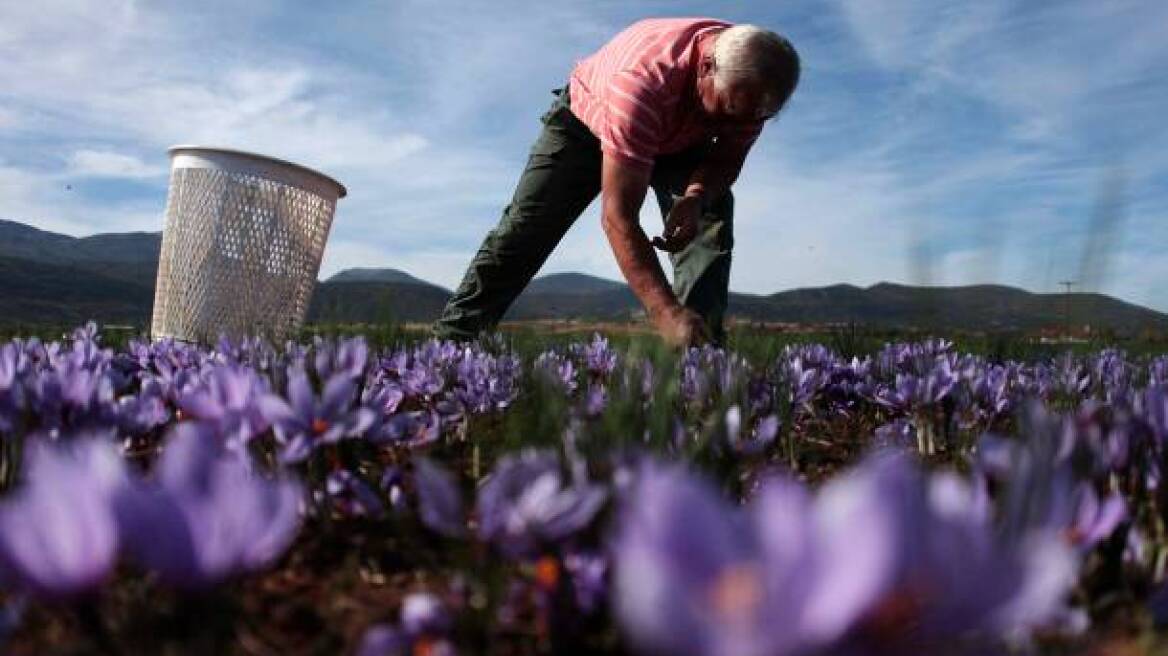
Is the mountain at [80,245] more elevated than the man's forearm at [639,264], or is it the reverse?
the mountain at [80,245]

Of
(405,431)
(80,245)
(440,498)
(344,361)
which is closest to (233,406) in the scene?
(405,431)

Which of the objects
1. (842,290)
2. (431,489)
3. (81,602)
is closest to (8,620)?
(81,602)

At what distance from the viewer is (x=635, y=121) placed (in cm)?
325

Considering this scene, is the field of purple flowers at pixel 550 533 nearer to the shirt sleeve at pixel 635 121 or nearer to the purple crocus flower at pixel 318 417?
the purple crocus flower at pixel 318 417

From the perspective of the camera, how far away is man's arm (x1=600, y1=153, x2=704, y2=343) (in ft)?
10.2

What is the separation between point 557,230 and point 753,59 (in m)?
1.80

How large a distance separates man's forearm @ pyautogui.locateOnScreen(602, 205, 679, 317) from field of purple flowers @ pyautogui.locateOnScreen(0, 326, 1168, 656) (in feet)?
3.95

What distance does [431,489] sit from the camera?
0.88m

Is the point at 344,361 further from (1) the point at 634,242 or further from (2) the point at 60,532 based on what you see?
(1) the point at 634,242

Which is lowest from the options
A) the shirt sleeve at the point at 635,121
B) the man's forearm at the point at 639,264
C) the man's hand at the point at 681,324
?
the man's hand at the point at 681,324

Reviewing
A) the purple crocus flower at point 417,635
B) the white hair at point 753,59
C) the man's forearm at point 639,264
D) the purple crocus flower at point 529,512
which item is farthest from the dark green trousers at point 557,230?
the purple crocus flower at point 417,635

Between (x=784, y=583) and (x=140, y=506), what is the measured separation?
471mm

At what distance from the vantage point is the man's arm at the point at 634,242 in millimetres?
3102

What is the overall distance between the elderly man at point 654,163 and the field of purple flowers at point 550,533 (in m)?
1.05
